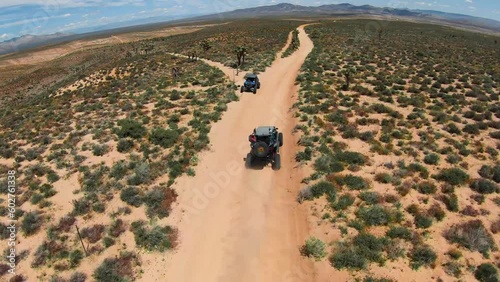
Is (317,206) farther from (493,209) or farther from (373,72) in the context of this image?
(373,72)

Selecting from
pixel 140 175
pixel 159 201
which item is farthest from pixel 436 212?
pixel 140 175

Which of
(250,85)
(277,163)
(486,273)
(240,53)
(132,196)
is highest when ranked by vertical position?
(240,53)

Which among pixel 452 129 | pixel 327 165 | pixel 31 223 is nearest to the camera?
pixel 31 223

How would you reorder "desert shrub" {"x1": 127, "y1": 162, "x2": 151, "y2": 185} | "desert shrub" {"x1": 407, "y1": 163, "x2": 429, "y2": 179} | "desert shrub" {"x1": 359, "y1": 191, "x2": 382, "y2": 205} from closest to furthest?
"desert shrub" {"x1": 359, "y1": 191, "x2": 382, "y2": 205} < "desert shrub" {"x1": 407, "y1": 163, "x2": 429, "y2": 179} < "desert shrub" {"x1": 127, "y1": 162, "x2": 151, "y2": 185}

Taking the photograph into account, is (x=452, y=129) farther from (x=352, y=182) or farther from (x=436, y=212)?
(x=352, y=182)

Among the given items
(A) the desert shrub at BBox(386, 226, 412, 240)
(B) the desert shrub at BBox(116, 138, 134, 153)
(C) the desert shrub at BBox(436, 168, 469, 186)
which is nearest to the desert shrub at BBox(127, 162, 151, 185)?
(B) the desert shrub at BBox(116, 138, 134, 153)

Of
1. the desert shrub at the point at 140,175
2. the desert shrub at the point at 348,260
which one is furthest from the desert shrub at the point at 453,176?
the desert shrub at the point at 140,175

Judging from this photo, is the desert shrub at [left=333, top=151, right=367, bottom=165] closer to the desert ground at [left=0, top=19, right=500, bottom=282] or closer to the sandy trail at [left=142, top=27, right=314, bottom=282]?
the desert ground at [left=0, top=19, right=500, bottom=282]
